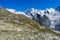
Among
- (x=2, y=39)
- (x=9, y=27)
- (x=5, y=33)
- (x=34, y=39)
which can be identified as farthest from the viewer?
(x=9, y=27)

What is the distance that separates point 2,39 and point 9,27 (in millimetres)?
14252

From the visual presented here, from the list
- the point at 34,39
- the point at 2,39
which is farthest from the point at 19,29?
the point at 2,39

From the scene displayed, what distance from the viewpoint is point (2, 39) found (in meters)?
62.3

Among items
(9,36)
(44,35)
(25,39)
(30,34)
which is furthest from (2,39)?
(44,35)

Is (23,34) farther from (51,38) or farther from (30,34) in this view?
(51,38)

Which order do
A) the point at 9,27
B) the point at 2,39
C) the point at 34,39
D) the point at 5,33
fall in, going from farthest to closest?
the point at 9,27, the point at 34,39, the point at 5,33, the point at 2,39

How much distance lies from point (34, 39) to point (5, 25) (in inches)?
533

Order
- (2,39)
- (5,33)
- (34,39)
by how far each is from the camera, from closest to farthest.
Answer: (2,39) → (5,33) → (34,39)

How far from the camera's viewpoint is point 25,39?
223 ft

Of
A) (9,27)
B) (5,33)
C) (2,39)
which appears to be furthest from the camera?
(9,27)

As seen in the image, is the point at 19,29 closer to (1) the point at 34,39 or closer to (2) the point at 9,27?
(2) the point at 9,27

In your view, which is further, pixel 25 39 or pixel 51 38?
pixel 51 38

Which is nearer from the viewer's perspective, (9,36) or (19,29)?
(9,36)

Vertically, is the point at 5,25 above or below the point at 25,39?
above
